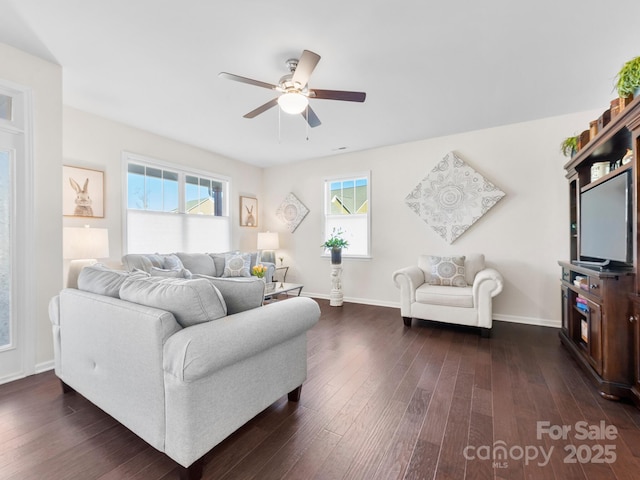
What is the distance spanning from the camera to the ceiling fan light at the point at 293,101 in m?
2.30

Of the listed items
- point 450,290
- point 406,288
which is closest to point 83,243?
point 406,288

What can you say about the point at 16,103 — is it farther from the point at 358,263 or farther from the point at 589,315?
the point at 589,315

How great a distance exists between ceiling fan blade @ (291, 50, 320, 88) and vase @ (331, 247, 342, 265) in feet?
9.33

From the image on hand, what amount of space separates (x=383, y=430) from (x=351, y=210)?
12.6 ft

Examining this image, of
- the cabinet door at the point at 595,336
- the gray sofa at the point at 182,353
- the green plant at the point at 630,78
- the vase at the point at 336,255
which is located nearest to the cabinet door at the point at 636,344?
the cabinet door at the point at 595,336

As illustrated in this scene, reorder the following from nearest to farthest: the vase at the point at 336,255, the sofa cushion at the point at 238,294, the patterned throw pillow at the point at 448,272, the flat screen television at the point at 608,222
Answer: the sofa cushion at the point at 238,294
the flat screen television at the point at 608,222
the patterned throw pillow at the point at 448,272
the vase at the point at 336,255

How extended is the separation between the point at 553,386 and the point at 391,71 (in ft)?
9.43

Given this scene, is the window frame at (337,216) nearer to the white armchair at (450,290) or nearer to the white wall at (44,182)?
the white armchair at (450,290)

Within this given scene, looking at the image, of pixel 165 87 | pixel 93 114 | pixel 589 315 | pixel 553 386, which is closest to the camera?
pixel 553 386

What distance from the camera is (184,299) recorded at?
139 cm

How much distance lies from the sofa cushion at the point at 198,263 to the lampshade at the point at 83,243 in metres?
1.27

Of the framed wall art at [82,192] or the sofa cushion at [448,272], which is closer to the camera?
the framed wall art at [82,192]

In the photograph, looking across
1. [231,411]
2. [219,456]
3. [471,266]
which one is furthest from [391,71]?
[219,456]

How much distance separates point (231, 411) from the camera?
1467mm
